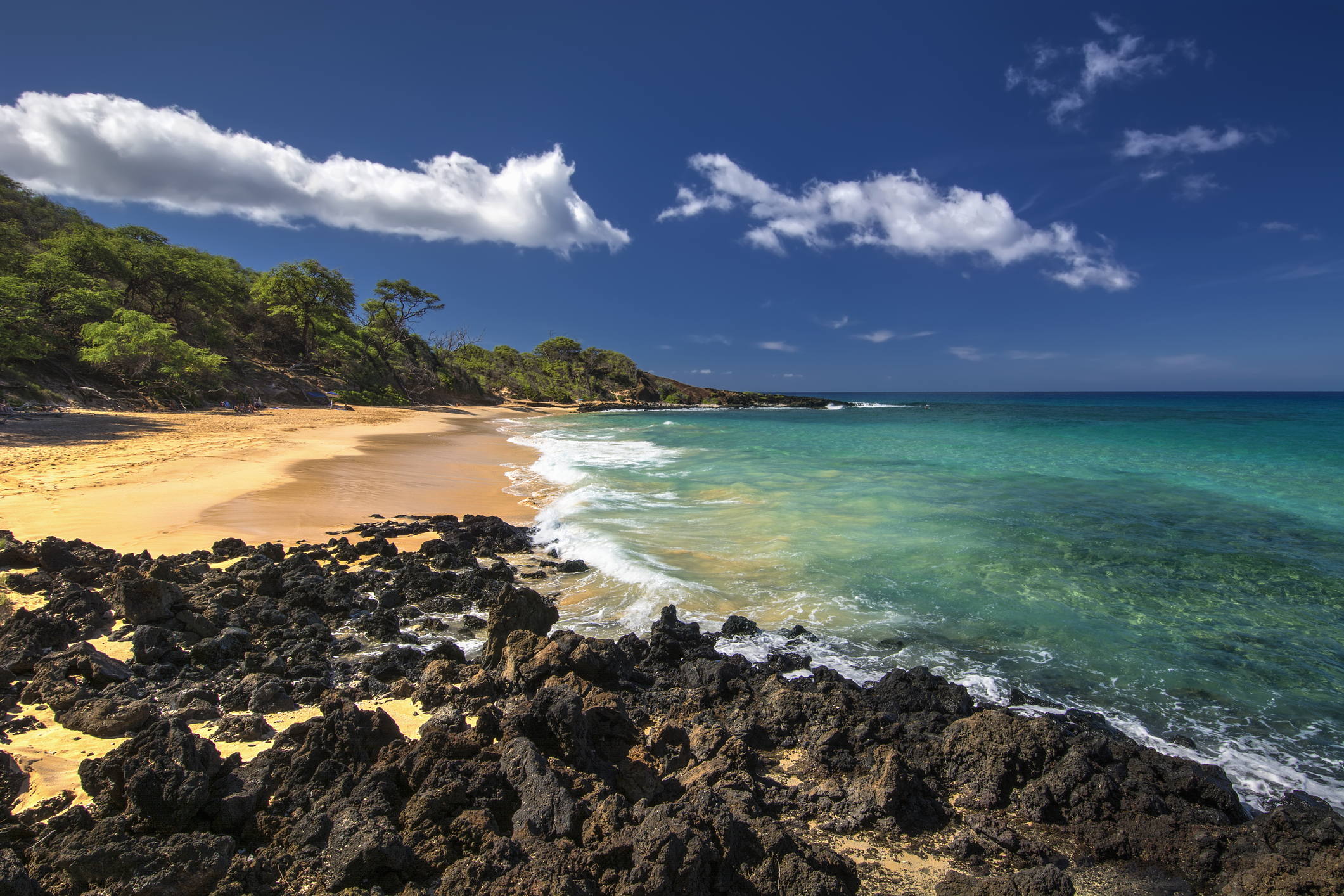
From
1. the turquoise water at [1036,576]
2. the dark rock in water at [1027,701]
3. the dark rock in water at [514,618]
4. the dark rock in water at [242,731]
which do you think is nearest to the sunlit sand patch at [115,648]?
the dark rock in water at [242,731]

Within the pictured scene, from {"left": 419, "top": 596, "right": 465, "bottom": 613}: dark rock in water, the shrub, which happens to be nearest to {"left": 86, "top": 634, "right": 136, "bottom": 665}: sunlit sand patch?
{"left": 419, "top": 596, "right": 465, "bottom": 613}: dark rock in water

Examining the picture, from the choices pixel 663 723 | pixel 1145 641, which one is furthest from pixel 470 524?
pixel 1145 641

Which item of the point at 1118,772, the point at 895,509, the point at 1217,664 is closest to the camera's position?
the point at 1118,772

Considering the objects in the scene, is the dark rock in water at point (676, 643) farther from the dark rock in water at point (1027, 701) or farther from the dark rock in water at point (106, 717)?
the dark rock in water at point (106, 717)

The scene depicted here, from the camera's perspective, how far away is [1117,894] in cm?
310

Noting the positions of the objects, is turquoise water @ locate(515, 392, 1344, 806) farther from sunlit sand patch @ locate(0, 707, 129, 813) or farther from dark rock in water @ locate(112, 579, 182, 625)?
sunlit sand patch @ locate(0, 707, 129, 813)

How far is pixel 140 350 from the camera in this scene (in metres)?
26.0

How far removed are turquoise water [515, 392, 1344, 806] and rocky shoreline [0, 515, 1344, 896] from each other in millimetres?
904

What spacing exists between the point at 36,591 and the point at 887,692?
29.0ft

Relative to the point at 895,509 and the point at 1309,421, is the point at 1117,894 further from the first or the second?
the point at 1309,421

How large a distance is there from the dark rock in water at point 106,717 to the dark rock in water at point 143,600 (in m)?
1.68

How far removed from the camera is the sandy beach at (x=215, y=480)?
867 cm

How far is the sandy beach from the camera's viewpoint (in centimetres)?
867

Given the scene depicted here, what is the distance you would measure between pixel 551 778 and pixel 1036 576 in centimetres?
829
